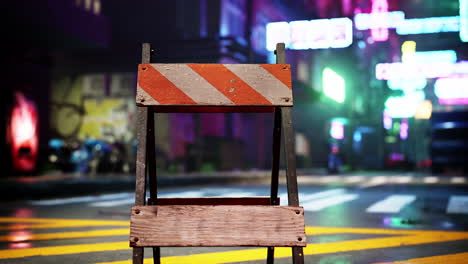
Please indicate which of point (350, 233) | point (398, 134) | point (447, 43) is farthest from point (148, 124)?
point (398, 134)

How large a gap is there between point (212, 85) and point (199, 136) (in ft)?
84.0

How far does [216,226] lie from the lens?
309 cm

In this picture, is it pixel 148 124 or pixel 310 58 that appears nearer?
pixel 148 124

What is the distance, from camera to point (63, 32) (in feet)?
91.3

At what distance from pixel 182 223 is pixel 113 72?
27.6 metres

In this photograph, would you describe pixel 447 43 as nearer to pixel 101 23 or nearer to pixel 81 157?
pixel 101 23

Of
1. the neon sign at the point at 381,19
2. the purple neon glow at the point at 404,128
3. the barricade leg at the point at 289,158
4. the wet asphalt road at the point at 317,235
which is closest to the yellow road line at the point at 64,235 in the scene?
the wet asphalt road at the point at 317,235

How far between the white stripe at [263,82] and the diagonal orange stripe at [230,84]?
0.03m

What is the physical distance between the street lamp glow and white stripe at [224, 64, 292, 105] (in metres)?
42.6

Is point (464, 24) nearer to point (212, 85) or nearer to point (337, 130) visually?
point (337, 130)

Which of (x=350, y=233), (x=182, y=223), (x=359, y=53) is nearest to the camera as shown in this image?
(x=182, y=223)

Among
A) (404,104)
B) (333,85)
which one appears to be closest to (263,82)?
(333,85)

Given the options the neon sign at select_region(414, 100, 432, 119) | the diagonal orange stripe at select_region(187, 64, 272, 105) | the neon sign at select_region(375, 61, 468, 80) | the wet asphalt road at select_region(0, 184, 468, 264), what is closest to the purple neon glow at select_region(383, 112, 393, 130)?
the neon sign at select_region(414, 100, 432, 119)

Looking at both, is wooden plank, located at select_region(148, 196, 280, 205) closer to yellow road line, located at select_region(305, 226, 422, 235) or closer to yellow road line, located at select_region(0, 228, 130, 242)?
yellow road line, located at select_region(305, 226, 422, 235)
